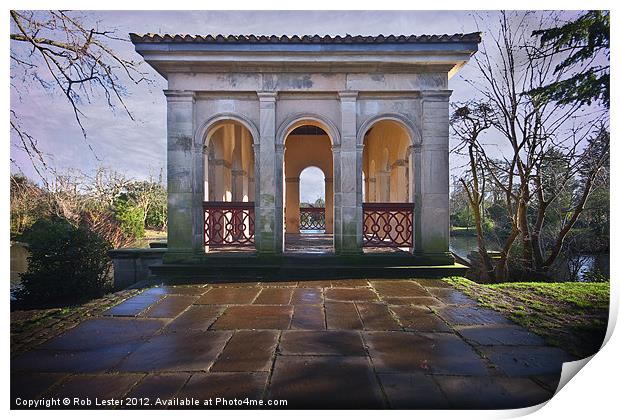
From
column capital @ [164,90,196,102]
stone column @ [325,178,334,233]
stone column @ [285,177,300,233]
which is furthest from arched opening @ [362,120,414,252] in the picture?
column capital @ [164,90,196,102]

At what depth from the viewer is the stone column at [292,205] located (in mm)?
12570

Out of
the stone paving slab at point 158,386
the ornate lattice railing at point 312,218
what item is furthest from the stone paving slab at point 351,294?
the ornate lattice railing at point 312,218

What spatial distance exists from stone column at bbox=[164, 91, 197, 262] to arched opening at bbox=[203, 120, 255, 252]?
34 centimetres

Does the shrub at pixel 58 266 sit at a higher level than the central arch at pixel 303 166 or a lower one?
lower

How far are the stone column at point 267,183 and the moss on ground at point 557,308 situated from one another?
354cm

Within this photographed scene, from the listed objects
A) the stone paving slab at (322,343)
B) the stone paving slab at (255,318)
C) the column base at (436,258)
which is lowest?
the stone paving slab at (322,343)

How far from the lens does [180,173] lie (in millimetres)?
6289

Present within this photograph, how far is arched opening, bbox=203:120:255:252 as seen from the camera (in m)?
6.58

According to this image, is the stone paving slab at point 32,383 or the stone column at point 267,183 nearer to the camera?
the stone paving slab at point 32,383

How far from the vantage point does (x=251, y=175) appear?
10.9m

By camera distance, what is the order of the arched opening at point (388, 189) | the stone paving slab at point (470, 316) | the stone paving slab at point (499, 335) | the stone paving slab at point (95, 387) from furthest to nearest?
the arched opening at point (388, 189)
the stone paving slab at point (470, 316)
the stone paving slab at point (499, 335)
the stone paving slab at point (95, 387)

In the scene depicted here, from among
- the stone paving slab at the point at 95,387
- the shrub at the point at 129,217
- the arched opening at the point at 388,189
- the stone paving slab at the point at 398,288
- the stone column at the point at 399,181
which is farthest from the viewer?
the shrub at the point at 129,217

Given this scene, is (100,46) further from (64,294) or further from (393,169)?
(393,169)

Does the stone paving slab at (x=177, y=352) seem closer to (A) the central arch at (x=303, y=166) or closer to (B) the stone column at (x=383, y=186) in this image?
(B) the stone column at (x=383, y=186)
